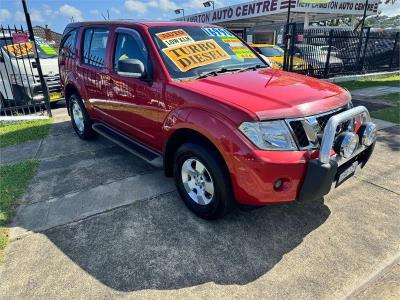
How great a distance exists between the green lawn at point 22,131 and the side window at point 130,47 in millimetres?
3120

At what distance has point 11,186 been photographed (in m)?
4.05

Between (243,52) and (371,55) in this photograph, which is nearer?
(243,52)

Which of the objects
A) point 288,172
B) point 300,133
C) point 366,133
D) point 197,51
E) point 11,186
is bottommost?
point 11,186

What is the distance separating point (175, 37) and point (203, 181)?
177 centimetres

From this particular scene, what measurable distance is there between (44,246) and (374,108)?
24.8ft

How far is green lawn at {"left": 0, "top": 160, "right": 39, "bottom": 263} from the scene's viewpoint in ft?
10.6

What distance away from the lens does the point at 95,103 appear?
485 cm

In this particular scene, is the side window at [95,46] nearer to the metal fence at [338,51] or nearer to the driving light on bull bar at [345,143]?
the driving light on bull bar at [345,143]

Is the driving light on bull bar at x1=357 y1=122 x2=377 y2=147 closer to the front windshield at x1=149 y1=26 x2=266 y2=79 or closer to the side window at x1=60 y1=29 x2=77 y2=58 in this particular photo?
the front windshield at x1=149 y1=26 x2=266 y2=79

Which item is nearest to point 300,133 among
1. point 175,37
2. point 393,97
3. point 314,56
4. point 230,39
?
point 175,37

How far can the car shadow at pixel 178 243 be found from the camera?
2.52m

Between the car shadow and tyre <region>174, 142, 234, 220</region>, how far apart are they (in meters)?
0.18

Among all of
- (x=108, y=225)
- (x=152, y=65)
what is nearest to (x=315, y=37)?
(x=152, y=65)

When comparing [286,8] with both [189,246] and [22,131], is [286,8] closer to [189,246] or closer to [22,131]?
[22,131]
